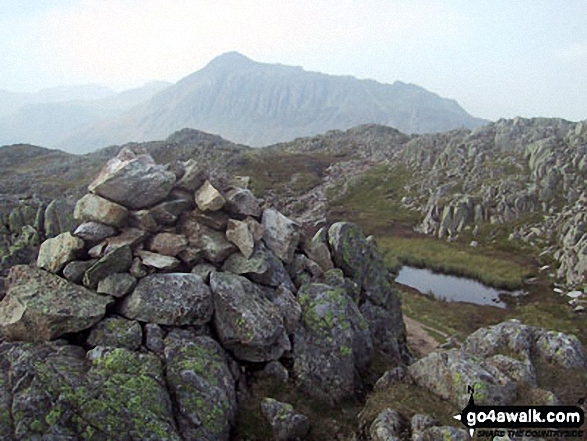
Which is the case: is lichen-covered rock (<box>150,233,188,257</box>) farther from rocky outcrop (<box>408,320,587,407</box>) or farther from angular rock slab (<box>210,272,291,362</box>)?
rocky outcrop (<box>408,320,587,407</box>)

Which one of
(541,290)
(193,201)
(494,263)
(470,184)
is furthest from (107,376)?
(470,184)

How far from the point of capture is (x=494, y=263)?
225 ft

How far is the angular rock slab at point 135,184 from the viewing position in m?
21.3

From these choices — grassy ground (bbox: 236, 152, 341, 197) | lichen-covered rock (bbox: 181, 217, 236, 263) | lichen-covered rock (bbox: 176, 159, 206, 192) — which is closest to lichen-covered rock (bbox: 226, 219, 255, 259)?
lichen-covered rock (bbox: 181, 217, 236, 263)

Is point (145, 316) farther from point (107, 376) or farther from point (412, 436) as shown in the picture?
point (412, 436)

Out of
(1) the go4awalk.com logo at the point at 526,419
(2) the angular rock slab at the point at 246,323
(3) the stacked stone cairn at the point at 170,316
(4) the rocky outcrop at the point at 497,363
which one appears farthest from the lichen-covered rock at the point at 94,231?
(1) the go4awalk.com logo at the point at 526,419

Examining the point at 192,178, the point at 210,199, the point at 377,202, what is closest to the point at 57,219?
the point at 192,178

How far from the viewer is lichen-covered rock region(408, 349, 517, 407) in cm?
1662

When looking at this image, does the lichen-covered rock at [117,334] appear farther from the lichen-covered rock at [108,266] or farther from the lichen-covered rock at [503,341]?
the lichen-covered rock at [503,341]

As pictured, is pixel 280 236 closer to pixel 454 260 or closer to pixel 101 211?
pixel 101 211

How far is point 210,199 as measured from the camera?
856 inches

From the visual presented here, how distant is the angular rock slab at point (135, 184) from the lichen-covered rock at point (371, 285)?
1076 cm

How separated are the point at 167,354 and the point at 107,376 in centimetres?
A: 236

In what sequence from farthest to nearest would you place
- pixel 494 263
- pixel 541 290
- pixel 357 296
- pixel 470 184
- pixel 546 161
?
pixel 470 184, pixel 546 161, pixel 494 263, pixel 541 290, pixel 357 296
